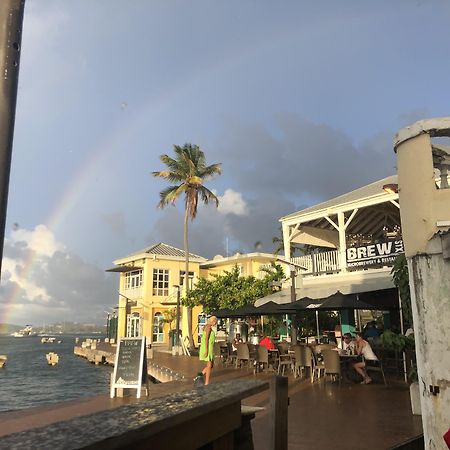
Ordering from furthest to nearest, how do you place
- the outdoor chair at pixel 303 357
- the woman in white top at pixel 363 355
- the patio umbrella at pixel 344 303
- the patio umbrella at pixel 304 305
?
the patio umbrella at pixel 304 305
the patio umbrella at pixel 344 303
the outdoor chair at pixel 303 357
the woman in white top at pixel 363 355

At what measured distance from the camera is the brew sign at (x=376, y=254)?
52.0ft

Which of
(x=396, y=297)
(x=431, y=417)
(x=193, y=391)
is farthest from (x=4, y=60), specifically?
(x=396, y=297)

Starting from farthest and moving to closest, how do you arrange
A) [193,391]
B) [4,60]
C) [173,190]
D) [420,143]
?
[173,190]
[420,143]
[193,391]
[4,60]

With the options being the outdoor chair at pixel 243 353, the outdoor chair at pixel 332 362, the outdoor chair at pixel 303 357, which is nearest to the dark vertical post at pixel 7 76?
the outdoor chair at pixel 332 362

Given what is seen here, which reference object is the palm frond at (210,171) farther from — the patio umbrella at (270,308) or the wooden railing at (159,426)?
the wooden railing at (159,426)

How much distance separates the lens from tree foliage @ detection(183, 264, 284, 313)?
2455 cm

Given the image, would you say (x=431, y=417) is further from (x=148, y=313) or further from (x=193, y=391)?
(x=148, y=313)

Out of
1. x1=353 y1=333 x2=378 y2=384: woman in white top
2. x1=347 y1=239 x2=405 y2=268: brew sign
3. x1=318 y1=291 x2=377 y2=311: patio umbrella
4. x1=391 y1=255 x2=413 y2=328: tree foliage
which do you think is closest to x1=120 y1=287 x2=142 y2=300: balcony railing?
x1=347 y1=239 x2=405 y2=268: brew sign

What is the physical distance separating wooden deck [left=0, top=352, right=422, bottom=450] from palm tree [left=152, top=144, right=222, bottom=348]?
1970 cm

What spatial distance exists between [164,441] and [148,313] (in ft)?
120

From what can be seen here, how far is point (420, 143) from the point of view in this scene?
5.58m

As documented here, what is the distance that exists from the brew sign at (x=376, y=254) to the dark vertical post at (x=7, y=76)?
15.0 metres

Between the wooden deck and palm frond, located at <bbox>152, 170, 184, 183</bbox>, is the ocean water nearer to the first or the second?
the wooden deck

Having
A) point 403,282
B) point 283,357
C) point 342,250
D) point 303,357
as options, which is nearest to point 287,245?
point 342,250
